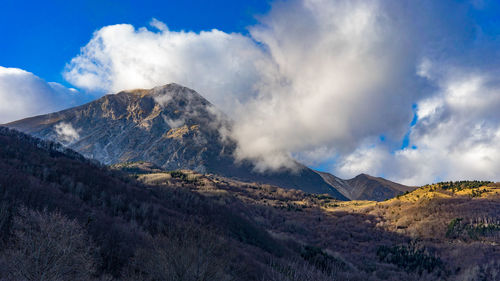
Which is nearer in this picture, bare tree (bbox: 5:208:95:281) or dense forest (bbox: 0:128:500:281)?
bare tree (bbox: 5:208:95:281)

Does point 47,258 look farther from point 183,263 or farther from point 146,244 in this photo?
point 146,244

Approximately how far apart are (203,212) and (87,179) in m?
65.5

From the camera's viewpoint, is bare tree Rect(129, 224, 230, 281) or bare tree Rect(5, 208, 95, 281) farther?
bare tree Rect(129, 224, 230, 281)

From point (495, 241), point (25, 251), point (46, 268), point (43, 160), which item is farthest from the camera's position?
point (495, 241)

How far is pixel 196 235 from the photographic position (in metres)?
49.2

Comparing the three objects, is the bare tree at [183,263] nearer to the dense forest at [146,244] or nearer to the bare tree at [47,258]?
the dense forest at [146,244]

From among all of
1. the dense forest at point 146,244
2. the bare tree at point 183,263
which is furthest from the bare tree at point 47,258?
the bare tree at point 183,263

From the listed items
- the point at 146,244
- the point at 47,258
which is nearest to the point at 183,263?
the point at 47,258

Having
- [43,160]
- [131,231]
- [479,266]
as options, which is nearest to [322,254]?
[479,266]

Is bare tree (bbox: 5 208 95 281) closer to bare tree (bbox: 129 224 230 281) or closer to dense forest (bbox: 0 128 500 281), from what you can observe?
dense forest (bbox: 0 128 500 281)

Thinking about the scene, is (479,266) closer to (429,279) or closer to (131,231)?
(429,279)

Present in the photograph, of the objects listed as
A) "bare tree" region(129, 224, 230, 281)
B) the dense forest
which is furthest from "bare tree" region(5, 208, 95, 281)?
"bare tree" region(129, 224, 230, 281)

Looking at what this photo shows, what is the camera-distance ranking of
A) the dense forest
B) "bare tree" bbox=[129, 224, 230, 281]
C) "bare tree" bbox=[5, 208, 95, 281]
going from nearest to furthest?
"bare tree" bbox=[5, 208, 95, 281]
the dense forest
"bare tree" bbox=[129, 224, 230, 281]

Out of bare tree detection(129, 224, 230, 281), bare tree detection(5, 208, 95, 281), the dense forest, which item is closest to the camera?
bare tree detection(5, 208, 95, 281)
